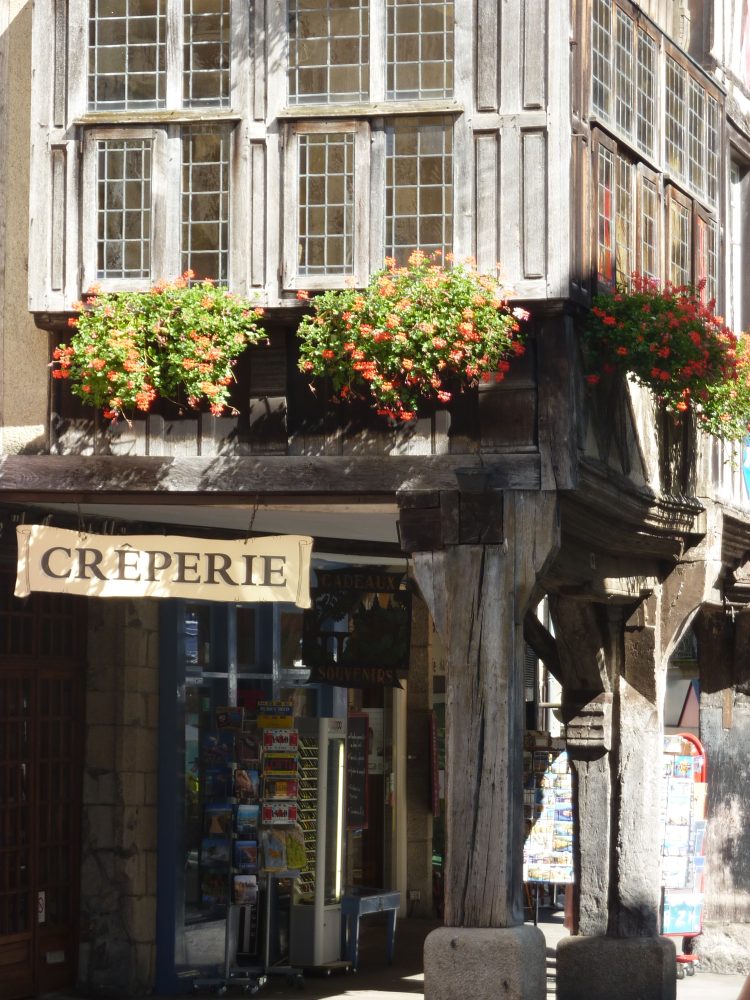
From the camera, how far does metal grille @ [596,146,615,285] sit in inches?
424

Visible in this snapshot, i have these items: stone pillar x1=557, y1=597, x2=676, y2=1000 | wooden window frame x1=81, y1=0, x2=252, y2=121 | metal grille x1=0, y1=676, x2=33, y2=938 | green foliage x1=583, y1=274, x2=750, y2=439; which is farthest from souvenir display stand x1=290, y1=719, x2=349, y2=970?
wooden window frame x1=81, y1=0, x2=252, y2=121

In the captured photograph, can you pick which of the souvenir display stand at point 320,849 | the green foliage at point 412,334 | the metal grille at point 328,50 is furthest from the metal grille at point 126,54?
the souvenir display stand at point 320,849

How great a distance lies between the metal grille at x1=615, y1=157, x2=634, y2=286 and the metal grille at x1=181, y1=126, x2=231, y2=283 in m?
2.26

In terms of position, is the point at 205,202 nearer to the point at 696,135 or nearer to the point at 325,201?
the point at 325,201

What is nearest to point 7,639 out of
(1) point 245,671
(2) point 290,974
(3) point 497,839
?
(1) point 245,671

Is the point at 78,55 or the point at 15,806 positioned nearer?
the point at 78,55

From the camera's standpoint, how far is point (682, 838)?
14.0 meters

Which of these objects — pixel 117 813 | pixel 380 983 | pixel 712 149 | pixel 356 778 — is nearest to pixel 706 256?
pixel 712 149

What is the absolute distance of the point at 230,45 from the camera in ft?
34.2

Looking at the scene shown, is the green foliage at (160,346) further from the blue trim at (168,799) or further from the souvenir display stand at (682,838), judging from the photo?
the souvenir display stand at (682,838)

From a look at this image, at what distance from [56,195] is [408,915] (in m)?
9.52

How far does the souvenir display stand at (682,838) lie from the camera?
45.8 feet

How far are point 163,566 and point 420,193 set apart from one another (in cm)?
235

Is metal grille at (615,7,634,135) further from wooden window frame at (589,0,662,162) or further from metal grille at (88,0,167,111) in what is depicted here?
metal grille at (88,0,167,111)
